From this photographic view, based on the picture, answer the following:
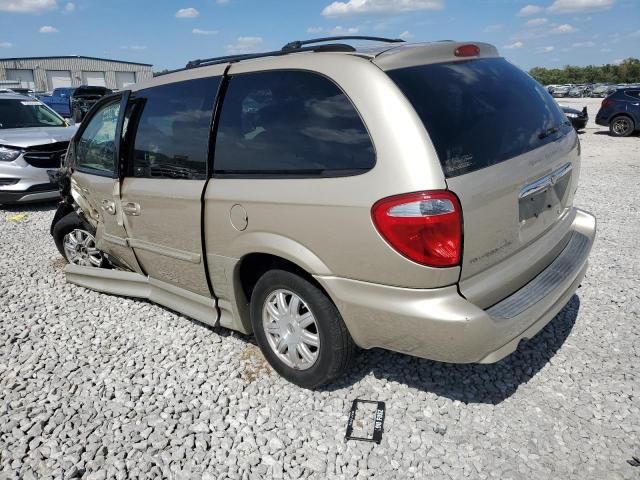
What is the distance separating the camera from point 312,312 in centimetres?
261

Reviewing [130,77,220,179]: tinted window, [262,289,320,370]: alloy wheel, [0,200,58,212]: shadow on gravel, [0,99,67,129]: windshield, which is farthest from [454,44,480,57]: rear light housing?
[0,99,67,129]: windshield

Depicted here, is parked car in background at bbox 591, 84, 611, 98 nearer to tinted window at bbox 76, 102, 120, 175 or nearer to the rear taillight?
the rear taillight

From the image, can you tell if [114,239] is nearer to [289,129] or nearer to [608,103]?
[289,129]

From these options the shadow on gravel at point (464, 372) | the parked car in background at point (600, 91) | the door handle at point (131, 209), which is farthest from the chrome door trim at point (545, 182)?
the parked car in background at point (600, 91)

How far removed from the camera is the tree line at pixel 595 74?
7594cm

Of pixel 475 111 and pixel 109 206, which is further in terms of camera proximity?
pixel 109 206

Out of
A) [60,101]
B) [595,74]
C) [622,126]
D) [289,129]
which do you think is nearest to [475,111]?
[289,129]

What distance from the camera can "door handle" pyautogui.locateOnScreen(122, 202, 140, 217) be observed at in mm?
3443

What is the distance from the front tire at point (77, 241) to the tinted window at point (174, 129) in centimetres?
155

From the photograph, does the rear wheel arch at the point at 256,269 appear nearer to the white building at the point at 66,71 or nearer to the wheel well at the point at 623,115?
the wheel well at the point at 623,115

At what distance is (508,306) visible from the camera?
93.2 inches

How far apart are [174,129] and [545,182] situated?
228 cm

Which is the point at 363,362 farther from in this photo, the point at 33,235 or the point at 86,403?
the point at 33,235

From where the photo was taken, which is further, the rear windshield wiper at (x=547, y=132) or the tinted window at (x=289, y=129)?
the rear windshield wiper at (x=547, y=132)
